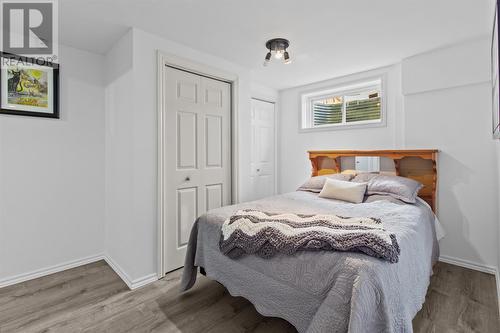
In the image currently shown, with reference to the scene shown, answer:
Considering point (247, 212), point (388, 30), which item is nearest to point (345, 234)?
point (247, 212)

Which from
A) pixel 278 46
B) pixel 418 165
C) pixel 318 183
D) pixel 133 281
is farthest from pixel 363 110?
pixel 133 281

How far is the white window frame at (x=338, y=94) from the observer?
3.29m

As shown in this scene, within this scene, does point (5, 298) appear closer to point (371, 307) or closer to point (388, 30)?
point (371, 307)

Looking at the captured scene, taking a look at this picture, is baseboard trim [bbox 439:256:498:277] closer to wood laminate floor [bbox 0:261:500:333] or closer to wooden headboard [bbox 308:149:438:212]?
wood laminate floor [bbox 0:261:500:333]

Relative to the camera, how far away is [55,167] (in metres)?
2.65

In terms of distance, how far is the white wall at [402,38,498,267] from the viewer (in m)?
2.54

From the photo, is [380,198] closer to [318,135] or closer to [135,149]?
[318,135]

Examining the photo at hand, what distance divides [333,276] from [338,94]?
316 cm

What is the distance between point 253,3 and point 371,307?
2156 millimetres

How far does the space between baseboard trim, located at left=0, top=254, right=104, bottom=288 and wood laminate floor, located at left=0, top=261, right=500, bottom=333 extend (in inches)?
2.7

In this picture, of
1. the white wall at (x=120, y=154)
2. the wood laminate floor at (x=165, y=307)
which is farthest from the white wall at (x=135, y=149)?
the wood laminate floor at (x=165, y=307)

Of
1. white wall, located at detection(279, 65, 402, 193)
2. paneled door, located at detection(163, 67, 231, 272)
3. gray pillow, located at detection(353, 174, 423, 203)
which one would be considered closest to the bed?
gray pillow, located at detection(353, 174, 423, 203)

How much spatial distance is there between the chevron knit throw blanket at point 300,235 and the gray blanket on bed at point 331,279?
44 millimetres

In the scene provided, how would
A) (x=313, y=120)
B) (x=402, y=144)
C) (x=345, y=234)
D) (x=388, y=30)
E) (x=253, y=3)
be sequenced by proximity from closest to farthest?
1. (x=345, y=234)
2. (x=253, y=3)
3. (x=388, y=30)
4. (x=402, y=144)
5. (x=313, y=120)
